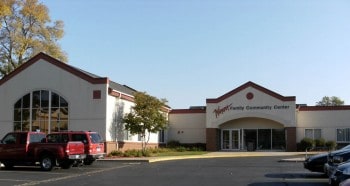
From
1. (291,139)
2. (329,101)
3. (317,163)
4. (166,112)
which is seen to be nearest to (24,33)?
(166,112)

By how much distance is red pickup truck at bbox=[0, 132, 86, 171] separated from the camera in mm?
24375

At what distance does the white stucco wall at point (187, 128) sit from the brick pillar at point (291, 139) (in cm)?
889

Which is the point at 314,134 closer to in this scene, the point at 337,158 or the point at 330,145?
the point at 330,145

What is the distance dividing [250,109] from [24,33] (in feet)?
89.0

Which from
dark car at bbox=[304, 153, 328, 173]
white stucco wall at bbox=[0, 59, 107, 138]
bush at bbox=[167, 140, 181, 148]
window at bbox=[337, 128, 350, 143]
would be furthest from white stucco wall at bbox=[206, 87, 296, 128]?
dark car at bbox=[304, 153, 328, 173]

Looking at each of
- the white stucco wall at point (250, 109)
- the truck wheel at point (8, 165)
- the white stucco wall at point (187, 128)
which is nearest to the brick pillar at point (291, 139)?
the white stucco wall at point (250, 109)

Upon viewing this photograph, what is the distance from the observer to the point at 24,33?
190 feet

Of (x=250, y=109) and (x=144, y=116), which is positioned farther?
(x=250, y=109)

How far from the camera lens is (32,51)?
5803 cm

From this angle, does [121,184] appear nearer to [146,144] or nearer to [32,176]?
[32,176]

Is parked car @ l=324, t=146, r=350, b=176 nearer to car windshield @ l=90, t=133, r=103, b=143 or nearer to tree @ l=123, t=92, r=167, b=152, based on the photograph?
car windshield @ l=90, t=133, r=103, b=143

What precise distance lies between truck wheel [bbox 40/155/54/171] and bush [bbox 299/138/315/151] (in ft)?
88.7

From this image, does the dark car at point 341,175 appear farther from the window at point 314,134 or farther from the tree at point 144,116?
the window at point 314,134

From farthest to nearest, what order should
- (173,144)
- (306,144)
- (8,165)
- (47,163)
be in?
(173,144)
(306,144)
(8,165)
(47,163)
